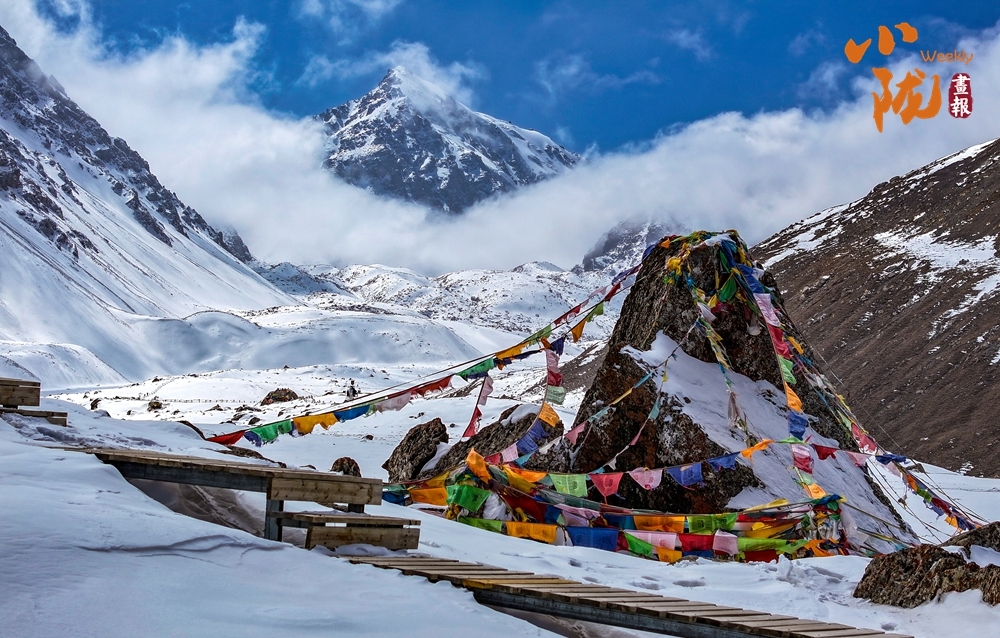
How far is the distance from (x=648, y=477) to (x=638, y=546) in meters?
1.05

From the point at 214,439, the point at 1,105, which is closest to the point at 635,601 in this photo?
the point at 214,439

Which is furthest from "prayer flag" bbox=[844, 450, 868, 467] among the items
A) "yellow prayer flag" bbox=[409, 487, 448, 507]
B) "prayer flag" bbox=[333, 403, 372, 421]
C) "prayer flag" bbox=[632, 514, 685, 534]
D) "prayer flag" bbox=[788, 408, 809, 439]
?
"prayer flag" bbox=[333, 403, 372, 421]

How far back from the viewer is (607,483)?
1191 cm

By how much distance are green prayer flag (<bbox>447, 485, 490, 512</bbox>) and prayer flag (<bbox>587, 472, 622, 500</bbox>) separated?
5.10 ft

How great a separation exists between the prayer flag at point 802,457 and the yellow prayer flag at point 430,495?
4.91 metres

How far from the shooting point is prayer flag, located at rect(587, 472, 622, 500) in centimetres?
1187

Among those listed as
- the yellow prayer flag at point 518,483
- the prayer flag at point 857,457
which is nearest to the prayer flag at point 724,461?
the prayer flag at point 857,457

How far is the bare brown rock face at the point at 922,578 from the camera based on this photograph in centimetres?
725

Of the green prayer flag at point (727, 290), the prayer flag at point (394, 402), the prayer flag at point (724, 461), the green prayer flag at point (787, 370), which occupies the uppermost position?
the green prayer flag at point (727, 290)

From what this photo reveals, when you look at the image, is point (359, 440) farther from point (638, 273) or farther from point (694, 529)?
point (694, 529)

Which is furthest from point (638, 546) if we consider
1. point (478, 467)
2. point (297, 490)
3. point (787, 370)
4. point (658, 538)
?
point (297, 490)

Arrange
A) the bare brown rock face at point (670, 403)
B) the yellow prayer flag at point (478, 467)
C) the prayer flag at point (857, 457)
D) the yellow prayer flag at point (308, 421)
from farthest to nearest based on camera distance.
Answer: the yellow prayer flag at point (308, 421) → the yellow prayer flag at point (478, 467) → the bare brown rock face at point (670, 403) → the prayer flag at point (857, 457)

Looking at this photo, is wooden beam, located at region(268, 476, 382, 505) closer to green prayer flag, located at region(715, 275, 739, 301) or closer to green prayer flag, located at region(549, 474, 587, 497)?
green prayer flag, located at region(549, 474, 587, 497)

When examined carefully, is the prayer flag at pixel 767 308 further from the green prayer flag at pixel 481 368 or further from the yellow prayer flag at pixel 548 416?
the green prayer flag at pixel 481 368
